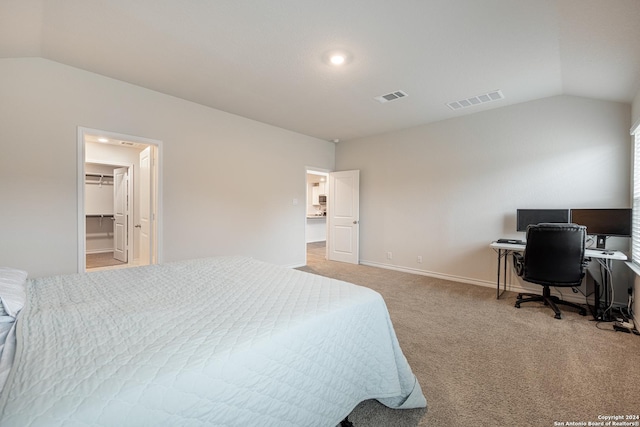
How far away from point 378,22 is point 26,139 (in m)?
3.54

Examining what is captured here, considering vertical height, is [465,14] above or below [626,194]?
above

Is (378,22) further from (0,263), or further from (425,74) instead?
(0,263)

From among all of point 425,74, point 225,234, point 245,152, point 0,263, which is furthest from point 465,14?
point 0,263

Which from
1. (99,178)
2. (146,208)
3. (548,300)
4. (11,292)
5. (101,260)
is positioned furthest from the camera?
(99,178)

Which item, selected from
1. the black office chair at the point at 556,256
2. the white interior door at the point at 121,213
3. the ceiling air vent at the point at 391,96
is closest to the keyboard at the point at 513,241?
the black office chair at the point at 556,256

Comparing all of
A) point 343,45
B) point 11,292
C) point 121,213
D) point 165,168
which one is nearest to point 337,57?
point 343,45

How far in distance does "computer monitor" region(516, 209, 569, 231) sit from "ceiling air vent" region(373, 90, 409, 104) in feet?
7.34

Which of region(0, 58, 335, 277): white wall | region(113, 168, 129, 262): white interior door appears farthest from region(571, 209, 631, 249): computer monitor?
region(113, 168, 129, 262): white interior door

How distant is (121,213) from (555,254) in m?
7.54

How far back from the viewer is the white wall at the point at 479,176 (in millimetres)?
3439

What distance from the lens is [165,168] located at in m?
3.72

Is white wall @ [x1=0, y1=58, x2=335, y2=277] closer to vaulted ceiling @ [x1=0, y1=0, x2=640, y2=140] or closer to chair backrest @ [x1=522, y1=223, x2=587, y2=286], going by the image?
vaulted ceiling @ [x1=0, y1=0, x2=640, y2=140]

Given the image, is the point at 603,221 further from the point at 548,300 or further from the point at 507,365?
the point at 507,365

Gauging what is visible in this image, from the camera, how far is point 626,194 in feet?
10.8
